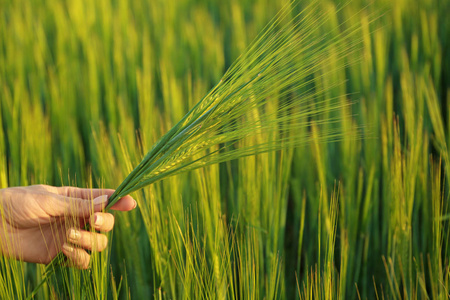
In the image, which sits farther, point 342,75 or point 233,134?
point 342,75

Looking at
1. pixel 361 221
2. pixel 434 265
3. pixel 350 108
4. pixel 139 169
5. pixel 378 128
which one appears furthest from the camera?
pixel 350 108

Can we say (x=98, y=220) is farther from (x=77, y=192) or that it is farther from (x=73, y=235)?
(x=77, y=192)

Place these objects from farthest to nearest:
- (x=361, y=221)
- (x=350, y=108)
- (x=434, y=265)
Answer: (x=350, y=108)
(x=361, y=221)
(x=434, y=265)

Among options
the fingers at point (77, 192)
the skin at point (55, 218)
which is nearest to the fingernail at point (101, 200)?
the skin at point (55, 218)

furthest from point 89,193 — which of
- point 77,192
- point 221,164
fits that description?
point 221,164

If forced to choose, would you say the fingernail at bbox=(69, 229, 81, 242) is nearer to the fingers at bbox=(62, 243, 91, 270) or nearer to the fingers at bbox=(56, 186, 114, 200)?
the fingers at bbox=(62, 243, 91, 270)

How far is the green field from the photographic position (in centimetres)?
94

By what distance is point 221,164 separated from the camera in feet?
4.66

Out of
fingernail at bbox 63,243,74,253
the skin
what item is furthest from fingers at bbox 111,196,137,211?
fingernail at bbox 63,243,74,253

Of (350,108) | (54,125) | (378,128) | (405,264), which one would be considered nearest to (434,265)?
(405,264)

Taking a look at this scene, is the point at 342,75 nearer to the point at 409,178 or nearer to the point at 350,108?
the point at 350,108

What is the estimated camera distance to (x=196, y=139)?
76 centimetres

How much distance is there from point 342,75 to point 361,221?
0.63 m

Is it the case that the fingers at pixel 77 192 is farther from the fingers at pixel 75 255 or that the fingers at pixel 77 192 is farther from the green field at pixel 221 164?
the fingers at pixel 75 255
